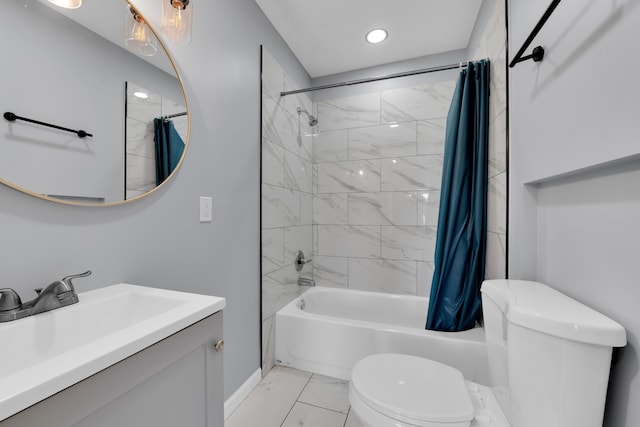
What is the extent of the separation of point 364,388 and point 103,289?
1.03 metres

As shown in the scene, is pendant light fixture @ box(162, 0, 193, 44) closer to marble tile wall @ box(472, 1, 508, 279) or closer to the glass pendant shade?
the glass pendant shade

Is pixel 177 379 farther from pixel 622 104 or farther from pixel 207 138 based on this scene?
pixel 622 104

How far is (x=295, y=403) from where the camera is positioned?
1.63m

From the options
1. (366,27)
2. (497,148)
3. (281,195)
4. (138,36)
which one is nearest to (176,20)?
(138,36)

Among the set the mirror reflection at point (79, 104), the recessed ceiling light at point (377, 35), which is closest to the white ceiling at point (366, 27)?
the recessed ceiling light at point (377, 35)

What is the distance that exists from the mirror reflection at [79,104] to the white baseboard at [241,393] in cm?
126

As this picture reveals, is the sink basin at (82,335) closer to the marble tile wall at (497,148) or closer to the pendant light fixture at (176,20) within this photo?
the pendant light fixture at (176,20)

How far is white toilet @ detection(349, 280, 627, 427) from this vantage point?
0.71 meters

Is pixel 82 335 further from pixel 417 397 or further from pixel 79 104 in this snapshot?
pixel 417 397

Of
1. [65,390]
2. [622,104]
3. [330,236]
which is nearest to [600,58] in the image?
[622,104]

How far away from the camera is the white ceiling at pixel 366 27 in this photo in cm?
185

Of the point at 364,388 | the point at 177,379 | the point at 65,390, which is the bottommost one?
the point at 364,388

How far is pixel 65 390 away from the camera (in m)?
0.46

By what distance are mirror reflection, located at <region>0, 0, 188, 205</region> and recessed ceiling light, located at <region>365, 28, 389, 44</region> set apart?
1.62m
